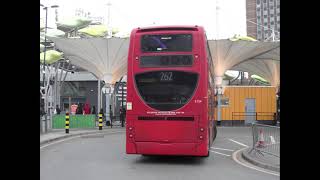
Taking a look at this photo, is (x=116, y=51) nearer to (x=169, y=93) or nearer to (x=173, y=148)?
(x=169, y=93)

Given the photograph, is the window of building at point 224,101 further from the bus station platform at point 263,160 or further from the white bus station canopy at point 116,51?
the bus station platform at point 263,160

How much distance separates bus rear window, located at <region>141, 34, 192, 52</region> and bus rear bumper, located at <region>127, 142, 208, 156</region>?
244cm

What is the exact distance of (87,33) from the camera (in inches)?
2552

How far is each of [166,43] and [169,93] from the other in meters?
1.31

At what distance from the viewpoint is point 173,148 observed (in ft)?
40.0

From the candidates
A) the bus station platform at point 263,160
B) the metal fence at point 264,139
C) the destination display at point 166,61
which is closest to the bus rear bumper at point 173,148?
the bus station platform at point 263,160

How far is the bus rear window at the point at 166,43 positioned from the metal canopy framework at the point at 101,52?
76.2ft

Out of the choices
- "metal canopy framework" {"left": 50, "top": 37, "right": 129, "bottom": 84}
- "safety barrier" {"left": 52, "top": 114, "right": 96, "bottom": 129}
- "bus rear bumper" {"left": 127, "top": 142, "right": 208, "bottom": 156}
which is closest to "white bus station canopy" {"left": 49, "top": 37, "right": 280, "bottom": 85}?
"metal canopy framework" {"left": 50, "top": 37, "right": 129, "bottom": 84}

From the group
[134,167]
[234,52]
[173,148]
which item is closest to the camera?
[134,167]

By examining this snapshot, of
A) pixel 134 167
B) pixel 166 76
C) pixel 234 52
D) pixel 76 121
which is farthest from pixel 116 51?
pixel 134 167
